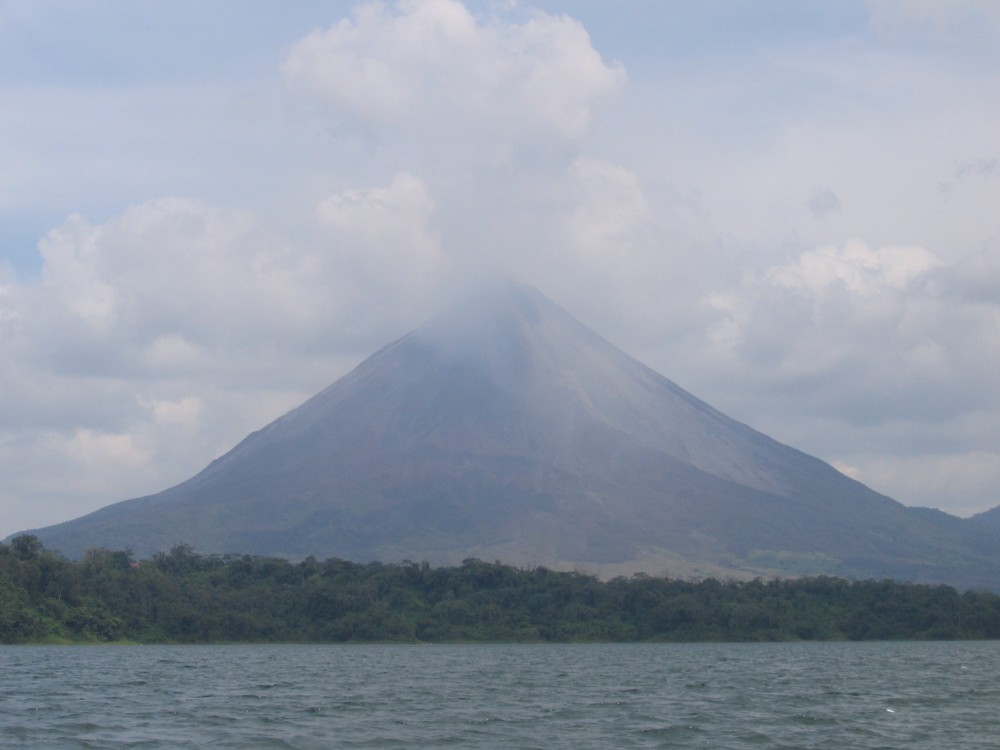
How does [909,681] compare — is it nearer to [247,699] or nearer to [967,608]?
[247,699]

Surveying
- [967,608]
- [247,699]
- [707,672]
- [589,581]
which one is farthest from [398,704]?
[967,608]

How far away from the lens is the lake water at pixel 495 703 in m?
36.1

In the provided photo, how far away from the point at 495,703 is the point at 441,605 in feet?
250

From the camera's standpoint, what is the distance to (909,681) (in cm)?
5934

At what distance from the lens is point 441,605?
12200 cm

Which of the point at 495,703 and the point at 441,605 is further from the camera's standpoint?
the point at 441,605

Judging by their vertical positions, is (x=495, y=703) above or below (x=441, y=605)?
below

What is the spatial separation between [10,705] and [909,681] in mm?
41001

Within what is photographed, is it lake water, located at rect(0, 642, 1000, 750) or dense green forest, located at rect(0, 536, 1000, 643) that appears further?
dense green forest, located at rect(0, 536, 1000, 643)

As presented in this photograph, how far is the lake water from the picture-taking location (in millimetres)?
36062

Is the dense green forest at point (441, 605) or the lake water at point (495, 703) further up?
the dense green forest at point (441, 605)

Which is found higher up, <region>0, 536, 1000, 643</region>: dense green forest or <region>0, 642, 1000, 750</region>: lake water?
<region>0, 536, 1000, 643</region>: dense green forest

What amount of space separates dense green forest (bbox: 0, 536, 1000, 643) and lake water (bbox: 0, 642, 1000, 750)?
33256 mm

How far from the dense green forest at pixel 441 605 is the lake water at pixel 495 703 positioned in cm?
3326
